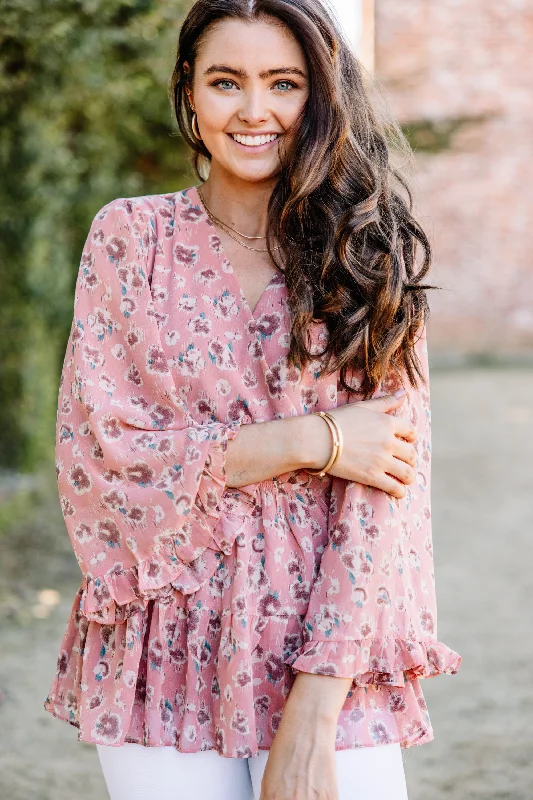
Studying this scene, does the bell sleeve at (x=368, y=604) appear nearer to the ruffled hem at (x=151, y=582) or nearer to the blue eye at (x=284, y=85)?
the ruffled hem at (x=151, y=582)

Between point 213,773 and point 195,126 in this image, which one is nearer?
point 213,773

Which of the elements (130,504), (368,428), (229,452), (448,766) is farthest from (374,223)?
(448,766)

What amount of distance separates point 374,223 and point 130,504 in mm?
651

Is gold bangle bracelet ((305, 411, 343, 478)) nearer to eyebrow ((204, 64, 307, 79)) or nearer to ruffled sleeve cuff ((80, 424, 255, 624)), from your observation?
ruffled sleeve cuff ((80, 424, 255, 624))

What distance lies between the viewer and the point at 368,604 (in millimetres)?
1694

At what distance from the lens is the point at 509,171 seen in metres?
13.6

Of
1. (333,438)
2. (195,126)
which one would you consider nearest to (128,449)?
(333,438)

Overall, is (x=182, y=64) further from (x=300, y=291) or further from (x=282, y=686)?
(x=282, y=686)

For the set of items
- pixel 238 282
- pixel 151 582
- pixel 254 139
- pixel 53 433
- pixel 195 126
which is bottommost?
pixel 151 582

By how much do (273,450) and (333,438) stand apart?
104 mm

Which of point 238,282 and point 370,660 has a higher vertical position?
point 238,282

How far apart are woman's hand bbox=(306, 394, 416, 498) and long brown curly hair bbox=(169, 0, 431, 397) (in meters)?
0.06

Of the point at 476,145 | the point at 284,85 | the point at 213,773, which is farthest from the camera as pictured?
the point at 476,145

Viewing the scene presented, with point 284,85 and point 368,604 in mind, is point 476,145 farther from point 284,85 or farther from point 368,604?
point 368,604
